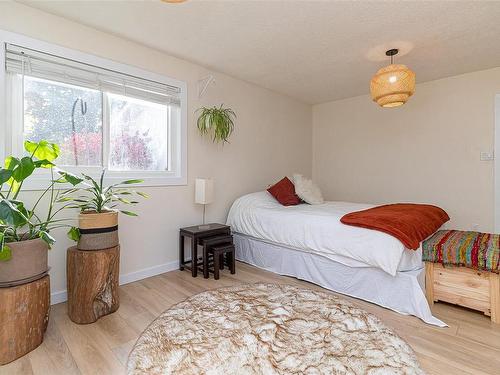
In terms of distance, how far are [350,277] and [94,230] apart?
213 centimetres

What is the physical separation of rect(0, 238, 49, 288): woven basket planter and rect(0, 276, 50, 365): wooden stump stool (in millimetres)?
36

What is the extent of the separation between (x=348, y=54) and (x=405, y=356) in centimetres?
273

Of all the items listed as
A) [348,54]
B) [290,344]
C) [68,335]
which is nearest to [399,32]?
[348,54]

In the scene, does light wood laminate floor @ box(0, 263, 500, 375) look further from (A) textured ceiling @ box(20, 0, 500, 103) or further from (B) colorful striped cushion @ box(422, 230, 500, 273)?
(A) textured ceiling @ box(20, 0, 500, 103)

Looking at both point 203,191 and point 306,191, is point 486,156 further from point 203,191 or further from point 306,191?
point 203,191

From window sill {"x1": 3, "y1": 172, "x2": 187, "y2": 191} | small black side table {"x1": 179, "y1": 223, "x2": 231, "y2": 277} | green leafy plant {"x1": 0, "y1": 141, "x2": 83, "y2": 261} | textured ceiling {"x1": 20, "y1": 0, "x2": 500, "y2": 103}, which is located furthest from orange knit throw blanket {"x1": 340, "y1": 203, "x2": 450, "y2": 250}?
green leafy plant {"x1": 0, "y1": 141, "x2": 83, "y2": 261}

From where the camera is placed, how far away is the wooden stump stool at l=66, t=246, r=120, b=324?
6.23ft

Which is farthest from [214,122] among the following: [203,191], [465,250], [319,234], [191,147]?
[465,250]

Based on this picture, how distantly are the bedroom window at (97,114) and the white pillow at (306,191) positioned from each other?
151 centimetres

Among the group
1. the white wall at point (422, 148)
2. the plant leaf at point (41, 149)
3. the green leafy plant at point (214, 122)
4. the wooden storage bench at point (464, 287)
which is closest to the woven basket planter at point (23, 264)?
the plant leaf at point (41, 149)

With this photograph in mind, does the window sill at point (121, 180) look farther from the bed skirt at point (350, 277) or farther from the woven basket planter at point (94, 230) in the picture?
the bed skirt at point (350, 277)

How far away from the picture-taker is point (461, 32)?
2.42 metres

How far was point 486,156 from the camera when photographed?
331 centimetres

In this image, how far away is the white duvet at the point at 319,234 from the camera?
6.96 feet
